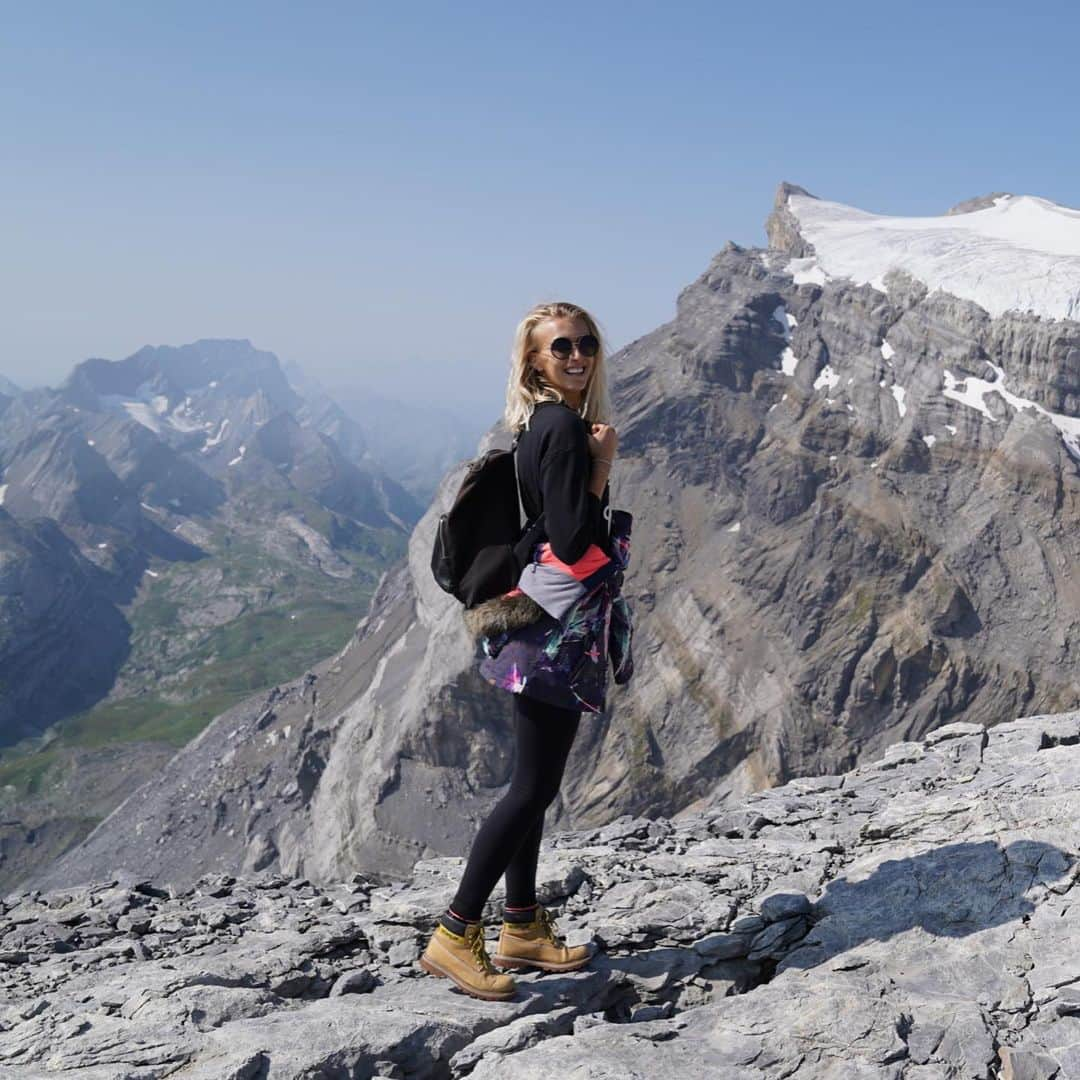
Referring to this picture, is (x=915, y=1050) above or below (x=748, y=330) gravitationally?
below

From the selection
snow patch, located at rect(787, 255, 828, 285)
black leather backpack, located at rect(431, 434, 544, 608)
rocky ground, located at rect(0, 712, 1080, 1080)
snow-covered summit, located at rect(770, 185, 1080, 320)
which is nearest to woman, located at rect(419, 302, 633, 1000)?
black leather backpack, located at rect(431, 434, 544, 608)

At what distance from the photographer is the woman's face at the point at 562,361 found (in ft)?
26.8

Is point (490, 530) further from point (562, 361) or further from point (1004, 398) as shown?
point (1004, 398)

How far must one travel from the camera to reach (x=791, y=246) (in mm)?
115062

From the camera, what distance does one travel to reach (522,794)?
27.3ft

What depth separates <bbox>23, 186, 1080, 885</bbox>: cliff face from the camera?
71438 millimetres

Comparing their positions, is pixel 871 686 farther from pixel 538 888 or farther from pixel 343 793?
pixel 538 888

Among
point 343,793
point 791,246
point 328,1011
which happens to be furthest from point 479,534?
point 791,246

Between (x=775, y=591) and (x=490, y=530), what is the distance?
250 feet

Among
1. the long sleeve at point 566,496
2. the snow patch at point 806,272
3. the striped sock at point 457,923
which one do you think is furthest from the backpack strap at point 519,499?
the snow patch at point 806,272

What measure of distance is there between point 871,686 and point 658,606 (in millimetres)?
22235

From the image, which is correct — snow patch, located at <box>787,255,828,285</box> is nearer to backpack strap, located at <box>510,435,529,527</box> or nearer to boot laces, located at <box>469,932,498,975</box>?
backpack strap, located at <box>510,435,529,527</box>

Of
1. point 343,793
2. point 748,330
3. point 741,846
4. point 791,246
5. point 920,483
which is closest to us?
point 741,846

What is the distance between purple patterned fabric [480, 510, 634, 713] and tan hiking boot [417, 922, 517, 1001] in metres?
2.52
